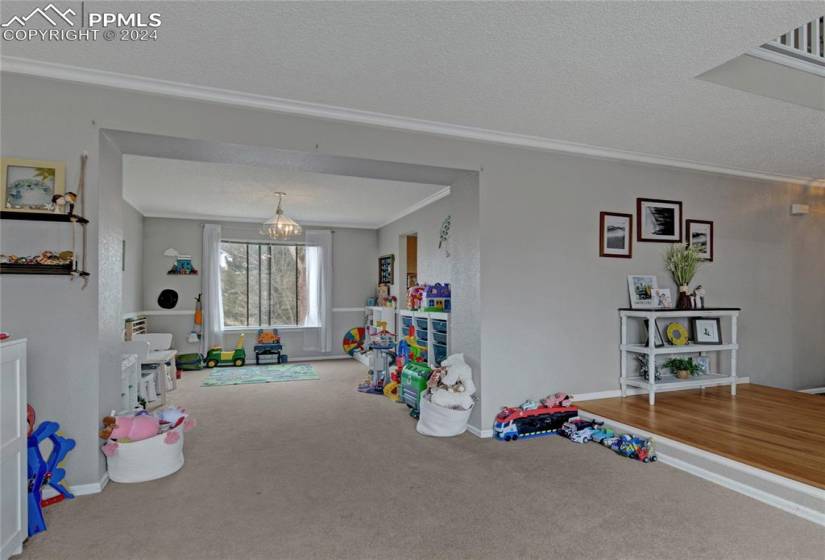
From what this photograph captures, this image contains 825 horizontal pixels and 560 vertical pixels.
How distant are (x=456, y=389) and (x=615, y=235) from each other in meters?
2.20

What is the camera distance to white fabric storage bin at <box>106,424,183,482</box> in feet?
9.35

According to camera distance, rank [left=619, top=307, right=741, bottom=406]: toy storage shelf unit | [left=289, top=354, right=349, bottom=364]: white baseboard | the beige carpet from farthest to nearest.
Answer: [left=289, top=354, right=349, bottom=364]: white baseboard
[left=619, top=307, right=741, bottom=406]: toy storage shelf unit
the beige carpet

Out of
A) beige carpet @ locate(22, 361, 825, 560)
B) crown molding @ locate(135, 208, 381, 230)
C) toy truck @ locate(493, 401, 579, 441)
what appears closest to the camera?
beige carpet @ locate(22, 361, 825, 560)

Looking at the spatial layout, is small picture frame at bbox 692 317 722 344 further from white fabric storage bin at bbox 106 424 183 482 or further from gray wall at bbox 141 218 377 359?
gray wall at bbox 141 218 377 359

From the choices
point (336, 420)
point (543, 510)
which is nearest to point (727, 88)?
point (543, 510)

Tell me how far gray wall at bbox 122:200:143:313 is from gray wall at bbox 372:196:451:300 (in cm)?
389

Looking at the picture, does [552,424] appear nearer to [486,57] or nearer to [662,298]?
[662,298]

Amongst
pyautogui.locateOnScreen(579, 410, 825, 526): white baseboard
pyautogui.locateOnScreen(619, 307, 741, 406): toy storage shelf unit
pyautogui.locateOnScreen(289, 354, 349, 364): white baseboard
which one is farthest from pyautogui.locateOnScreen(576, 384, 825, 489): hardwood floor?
pyautogui.locateOnScreen(289, 354, 349, 364): white baseboard

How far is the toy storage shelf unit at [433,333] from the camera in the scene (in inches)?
191

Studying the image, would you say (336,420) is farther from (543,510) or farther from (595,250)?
(595,250)

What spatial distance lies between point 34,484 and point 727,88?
4.64 m

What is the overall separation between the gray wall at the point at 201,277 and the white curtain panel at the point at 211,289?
0.45 ft

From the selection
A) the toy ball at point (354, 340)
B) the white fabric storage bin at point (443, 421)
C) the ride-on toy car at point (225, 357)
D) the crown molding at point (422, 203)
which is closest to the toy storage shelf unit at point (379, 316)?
the toy ball at point (354, 340)

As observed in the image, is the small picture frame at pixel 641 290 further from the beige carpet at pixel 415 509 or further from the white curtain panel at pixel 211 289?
the white curtain panel at pixel 211 289
